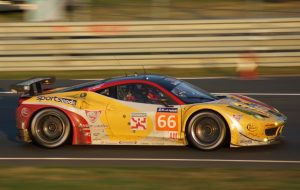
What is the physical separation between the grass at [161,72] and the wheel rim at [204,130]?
24.3 feet

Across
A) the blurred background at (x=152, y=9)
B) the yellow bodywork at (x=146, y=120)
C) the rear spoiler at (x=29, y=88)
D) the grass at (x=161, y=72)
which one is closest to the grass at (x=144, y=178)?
the yellow bodywork at (x=146, y=120)

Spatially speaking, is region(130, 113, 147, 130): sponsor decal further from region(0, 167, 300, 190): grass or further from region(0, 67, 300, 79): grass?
region(0, 67, 300, 79): grass

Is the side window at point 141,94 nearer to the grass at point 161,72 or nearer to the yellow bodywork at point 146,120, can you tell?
the yellow bodywork at point 146,120

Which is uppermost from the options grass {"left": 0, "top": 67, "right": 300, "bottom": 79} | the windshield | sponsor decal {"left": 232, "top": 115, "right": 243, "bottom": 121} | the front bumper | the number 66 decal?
grass {"left": 0, "top": 67, "right": 300, "bottom": 79}

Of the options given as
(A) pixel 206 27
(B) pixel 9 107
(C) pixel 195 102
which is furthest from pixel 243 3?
(C) pixel 195 102

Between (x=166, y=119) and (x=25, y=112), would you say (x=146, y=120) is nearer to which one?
A: (x=166, y=119)

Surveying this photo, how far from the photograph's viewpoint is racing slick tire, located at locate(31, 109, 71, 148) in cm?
995

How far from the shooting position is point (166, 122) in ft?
31.4

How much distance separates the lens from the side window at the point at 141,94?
9766 millimetres

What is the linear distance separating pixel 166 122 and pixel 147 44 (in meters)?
8.14

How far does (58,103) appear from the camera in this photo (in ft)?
32.8

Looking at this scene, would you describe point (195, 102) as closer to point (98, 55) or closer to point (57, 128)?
point (57, 128)

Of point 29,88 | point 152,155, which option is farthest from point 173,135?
point 29,88

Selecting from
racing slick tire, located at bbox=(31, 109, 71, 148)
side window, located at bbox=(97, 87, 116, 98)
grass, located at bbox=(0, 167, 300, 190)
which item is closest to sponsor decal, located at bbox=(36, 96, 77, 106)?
racing slick tire, located at bbox=(31, 109, 71, 148)
